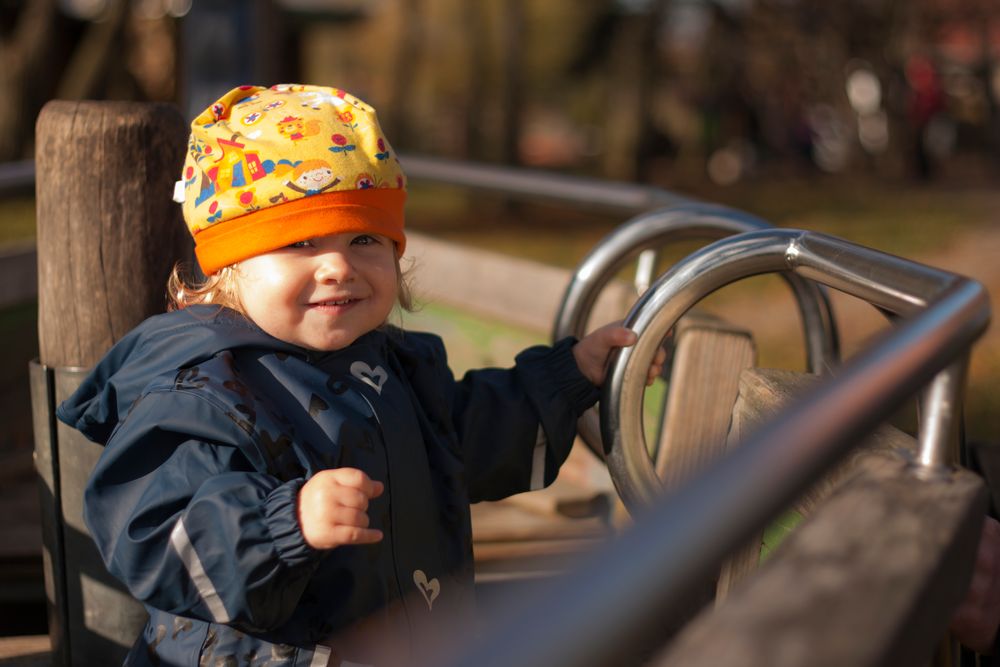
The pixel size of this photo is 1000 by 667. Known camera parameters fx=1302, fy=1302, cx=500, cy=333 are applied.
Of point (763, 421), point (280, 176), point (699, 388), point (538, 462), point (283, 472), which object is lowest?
point (699, 388)

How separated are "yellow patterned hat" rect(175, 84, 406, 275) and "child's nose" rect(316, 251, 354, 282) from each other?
0.13 feet

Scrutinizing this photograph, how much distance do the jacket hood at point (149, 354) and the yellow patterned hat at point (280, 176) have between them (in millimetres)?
94

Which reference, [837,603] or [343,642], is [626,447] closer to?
[343,642]

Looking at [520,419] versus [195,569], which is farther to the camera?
[520,419]

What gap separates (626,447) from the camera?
6.68ft

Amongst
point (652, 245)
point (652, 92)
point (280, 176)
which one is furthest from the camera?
point (652, 92)

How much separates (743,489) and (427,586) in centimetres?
104

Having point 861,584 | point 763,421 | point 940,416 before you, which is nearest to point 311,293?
point 763,421

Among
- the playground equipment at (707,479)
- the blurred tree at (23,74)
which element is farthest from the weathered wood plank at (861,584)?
the blurred tree at (23,74)

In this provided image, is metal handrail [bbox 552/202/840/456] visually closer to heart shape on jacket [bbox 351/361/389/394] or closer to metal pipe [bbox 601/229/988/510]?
metal pipe [bbox 601/229/988/510]

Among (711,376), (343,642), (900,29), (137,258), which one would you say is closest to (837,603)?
(343,642)

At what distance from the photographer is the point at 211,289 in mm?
1883

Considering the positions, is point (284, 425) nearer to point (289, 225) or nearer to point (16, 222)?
point (289, 225)

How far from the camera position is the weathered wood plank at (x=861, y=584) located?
91 cm
